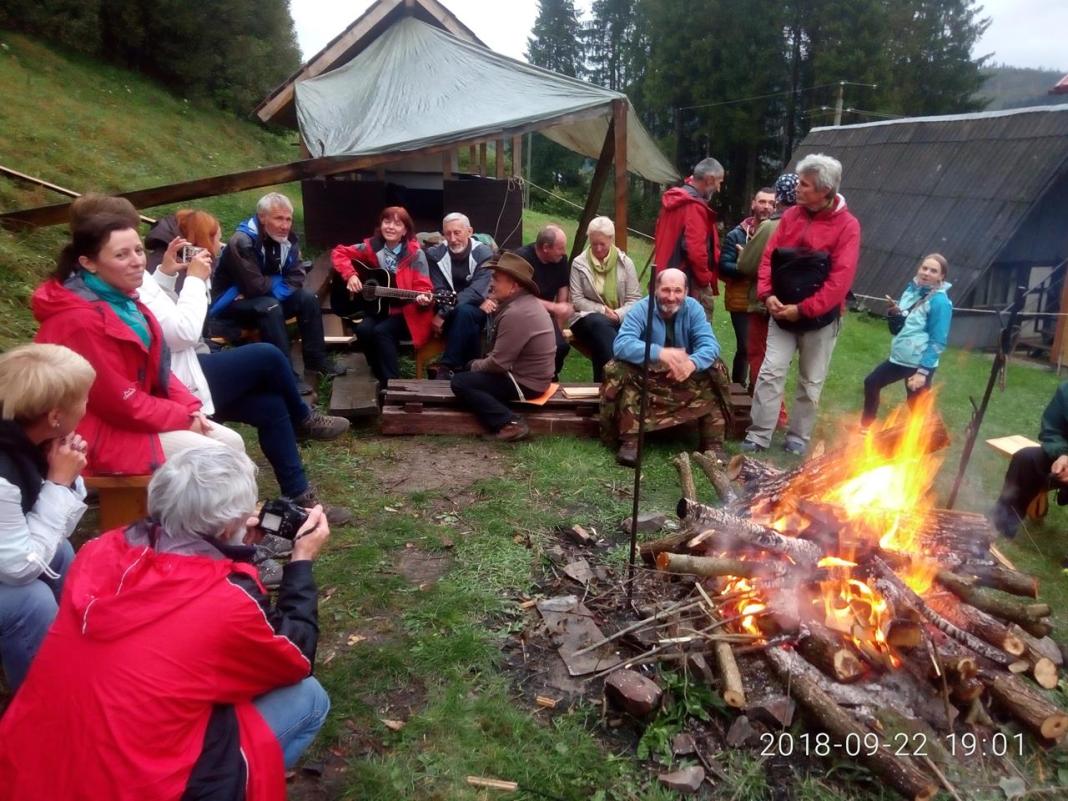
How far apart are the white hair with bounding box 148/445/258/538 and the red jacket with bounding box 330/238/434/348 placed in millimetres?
4567

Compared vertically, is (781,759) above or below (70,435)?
below

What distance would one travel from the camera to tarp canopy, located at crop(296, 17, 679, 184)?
746 cm

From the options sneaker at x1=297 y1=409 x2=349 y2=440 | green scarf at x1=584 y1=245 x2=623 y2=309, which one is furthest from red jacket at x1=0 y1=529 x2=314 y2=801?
green scarf at x1=584 y1=245 x2=623 y2=309

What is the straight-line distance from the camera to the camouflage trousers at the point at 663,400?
5.38m

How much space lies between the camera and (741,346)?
6.77 m

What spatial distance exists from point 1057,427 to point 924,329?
1.38m

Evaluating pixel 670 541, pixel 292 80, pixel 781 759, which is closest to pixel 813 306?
pixel 670 541

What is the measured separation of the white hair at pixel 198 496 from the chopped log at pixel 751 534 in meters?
2.10

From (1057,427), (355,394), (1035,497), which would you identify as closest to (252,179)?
(355,394)

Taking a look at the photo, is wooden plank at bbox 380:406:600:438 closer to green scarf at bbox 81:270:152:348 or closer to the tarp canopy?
green scarf at bbox 81:270:152:348

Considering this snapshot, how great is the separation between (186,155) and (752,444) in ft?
43.2

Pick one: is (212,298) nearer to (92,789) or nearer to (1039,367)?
(92,789)

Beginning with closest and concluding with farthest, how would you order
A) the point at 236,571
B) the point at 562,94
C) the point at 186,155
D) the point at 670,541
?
the point at 236,571
the point at 670,541
the point at 562,94
the point at 186,155

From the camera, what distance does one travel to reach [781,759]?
106 inches
